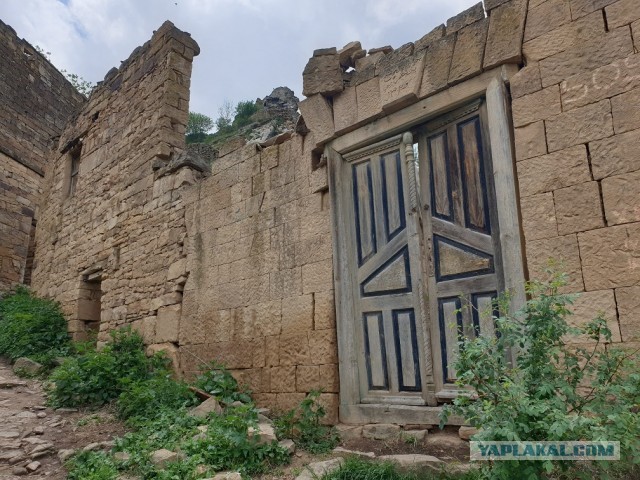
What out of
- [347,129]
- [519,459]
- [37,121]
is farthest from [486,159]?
[37,121]

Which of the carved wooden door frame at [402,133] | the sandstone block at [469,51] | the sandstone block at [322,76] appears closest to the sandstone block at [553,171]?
the carved wooden door frame at [402,133]

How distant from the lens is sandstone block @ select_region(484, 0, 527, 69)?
3.55 meters

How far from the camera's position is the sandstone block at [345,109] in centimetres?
451

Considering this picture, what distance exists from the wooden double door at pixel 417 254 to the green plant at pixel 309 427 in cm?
39

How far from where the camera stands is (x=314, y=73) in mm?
4758

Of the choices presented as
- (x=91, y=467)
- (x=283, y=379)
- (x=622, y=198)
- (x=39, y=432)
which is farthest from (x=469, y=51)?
(x=39, y=432)

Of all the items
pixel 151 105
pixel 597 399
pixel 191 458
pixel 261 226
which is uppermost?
pixel 151 105

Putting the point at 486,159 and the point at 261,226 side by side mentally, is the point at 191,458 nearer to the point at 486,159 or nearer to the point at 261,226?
the point at 261,226

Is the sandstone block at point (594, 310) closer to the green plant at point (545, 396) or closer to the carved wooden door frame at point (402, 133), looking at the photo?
the green plant at point (545, 396)

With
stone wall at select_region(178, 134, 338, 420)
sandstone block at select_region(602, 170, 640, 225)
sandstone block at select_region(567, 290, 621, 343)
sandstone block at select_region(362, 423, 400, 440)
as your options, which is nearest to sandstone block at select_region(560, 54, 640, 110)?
sandstone block at select_region(602, 170, 640, 225)

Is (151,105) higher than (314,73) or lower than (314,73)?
higher

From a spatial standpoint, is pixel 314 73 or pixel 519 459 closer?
pixel 519 459

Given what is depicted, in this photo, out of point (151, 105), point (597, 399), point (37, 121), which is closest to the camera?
point (597, 399)

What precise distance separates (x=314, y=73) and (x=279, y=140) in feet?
2.83
